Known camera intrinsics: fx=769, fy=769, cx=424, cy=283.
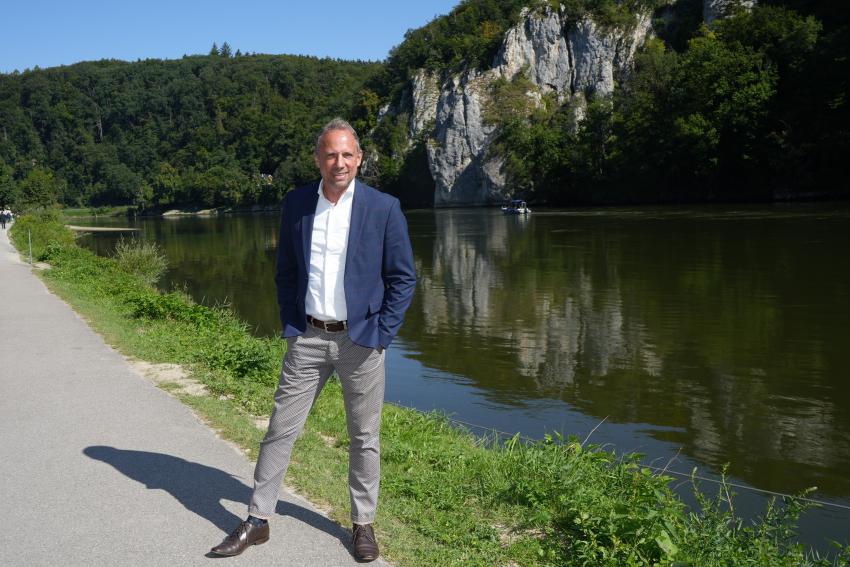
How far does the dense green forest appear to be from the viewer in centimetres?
6116

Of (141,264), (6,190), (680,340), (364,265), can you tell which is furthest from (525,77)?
(364,265)

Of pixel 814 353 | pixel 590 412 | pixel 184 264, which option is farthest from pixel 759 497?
pixel 184 264

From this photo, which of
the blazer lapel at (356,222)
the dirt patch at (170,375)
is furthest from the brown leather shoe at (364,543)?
the dirt patch at (170,375)

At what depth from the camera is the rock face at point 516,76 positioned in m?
101

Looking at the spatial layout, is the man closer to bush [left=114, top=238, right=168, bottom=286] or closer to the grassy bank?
the grassy bank

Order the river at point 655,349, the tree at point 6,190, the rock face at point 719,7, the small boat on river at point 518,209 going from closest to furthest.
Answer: the river at point 655,349 < the small boat on river at point 518,209 < the rock face at point 719,7 < the tree at point 6,190

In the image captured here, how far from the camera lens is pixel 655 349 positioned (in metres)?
14.0

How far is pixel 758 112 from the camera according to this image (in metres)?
61.5

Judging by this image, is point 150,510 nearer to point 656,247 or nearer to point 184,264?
point 656,247

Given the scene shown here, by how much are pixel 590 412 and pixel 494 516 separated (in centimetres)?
609

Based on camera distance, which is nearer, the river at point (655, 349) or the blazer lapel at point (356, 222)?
the blazer lapel at point (356, 222)

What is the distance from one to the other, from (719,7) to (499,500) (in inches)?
3605

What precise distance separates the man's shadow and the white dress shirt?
4.16ft

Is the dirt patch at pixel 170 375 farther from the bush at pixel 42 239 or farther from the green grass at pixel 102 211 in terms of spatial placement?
the green grass at pixel 102 211
